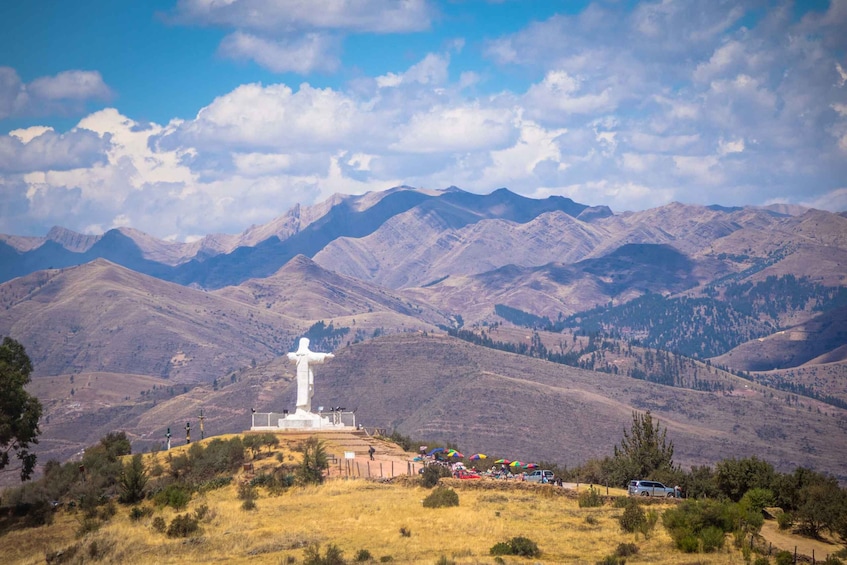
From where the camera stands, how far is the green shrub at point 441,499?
160 feet

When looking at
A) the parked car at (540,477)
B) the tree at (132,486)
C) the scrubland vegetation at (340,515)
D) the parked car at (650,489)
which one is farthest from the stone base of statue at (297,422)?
the parked car at (650,489)

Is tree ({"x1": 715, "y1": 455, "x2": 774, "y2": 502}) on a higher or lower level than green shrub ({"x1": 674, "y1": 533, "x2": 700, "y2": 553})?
higher

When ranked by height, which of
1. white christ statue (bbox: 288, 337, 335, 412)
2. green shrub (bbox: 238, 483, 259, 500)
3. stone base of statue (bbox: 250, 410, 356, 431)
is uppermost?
white christ statue (bbox: 288, 337, 335, 412)

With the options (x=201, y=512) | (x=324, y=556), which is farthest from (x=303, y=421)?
(x=324, y=556)

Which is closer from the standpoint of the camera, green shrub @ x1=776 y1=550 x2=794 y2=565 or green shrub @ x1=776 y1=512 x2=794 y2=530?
green shrub @ x1=776 y1=550 x2=794 y2=565

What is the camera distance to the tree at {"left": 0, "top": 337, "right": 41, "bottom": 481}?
2408 inches

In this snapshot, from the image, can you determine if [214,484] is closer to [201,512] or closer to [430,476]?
[201,512]

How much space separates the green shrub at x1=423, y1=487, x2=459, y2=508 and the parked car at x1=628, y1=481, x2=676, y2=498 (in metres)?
9.32

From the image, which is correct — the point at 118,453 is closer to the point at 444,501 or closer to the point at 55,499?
the point at 55,499

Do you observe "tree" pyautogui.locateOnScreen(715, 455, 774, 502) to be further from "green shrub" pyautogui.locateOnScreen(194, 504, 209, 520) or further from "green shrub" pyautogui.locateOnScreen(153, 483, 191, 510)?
"green shrub" pyautogui.locateOnScreen(153, 483, 191, 510)

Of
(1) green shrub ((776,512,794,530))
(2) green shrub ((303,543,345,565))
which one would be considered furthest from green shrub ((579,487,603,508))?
(2) green shrub ((303,543,345,565))

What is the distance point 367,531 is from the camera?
147 ft

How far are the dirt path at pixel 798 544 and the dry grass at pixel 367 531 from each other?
3.29 m

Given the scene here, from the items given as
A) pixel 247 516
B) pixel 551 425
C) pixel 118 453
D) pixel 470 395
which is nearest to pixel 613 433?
pixel 551 425
